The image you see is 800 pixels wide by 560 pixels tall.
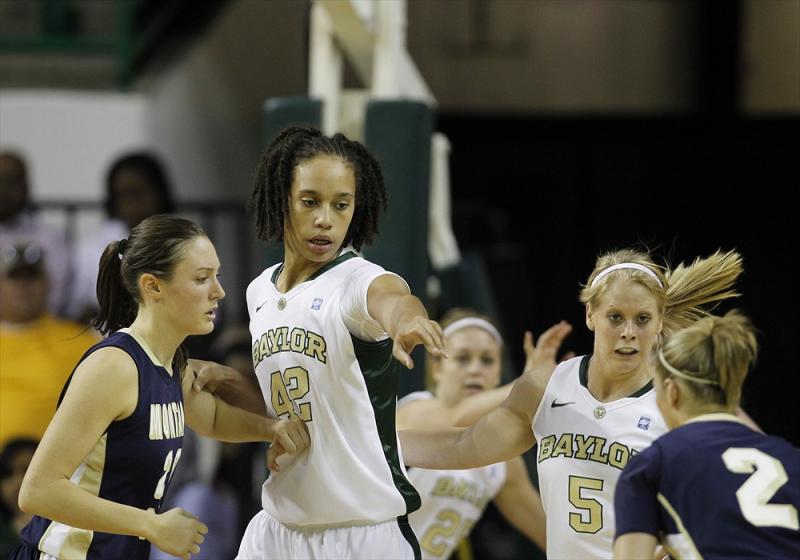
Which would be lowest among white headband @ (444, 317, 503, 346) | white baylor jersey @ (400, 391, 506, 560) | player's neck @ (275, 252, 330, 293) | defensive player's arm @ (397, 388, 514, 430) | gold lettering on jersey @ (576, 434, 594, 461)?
white baylor jersey @ (400, 391, 506, 560)

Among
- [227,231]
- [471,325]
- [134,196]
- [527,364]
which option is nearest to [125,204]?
[134,196]

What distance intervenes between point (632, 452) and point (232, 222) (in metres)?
5.99

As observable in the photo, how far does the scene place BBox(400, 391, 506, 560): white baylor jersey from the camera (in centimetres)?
566

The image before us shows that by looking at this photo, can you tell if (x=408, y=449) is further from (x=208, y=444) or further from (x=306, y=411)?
(x=208, y=444)

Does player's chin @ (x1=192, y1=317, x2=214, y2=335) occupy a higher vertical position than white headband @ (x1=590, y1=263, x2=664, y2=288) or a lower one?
lower

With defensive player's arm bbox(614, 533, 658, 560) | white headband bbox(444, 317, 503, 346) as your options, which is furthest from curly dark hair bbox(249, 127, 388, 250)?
white headband bbox(444, 317, 503, 346)

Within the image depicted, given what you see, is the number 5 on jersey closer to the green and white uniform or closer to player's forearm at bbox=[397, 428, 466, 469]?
the green and white uniform

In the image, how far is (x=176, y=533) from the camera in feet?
11.4

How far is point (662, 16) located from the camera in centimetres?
1154

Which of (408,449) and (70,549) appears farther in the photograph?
(408,449)

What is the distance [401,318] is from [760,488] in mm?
984

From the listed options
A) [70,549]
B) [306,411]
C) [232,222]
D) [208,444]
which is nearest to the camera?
[70,549]

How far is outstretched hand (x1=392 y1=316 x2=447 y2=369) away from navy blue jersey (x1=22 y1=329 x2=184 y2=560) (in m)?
0.72

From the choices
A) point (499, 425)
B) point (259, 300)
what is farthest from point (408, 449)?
point (259, 300)
